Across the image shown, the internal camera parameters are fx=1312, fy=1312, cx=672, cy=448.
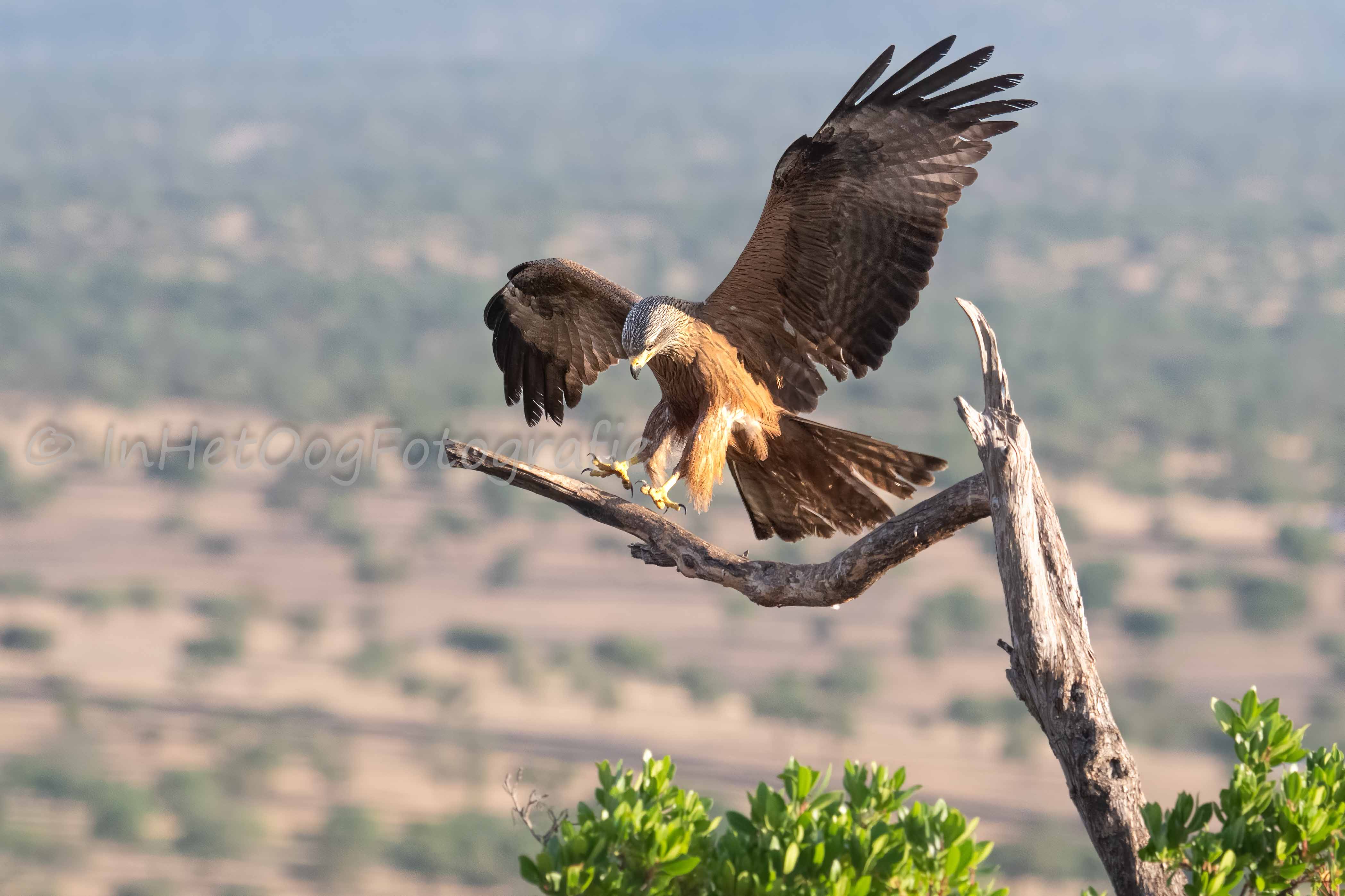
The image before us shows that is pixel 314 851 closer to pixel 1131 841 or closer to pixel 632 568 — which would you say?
pixel 632 568

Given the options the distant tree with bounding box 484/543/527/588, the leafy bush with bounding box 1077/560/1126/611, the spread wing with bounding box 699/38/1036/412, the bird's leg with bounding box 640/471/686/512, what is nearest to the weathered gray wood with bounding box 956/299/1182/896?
the spread wing with bounding box 699/38/1036/412

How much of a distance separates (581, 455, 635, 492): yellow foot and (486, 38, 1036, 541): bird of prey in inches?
0.9

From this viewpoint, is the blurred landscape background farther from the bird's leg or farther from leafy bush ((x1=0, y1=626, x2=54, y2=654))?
the bird's leg

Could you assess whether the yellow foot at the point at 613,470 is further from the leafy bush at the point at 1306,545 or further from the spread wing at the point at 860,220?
the leafy bush at the point at 1306,545

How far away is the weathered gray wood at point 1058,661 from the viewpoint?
5.68 meters

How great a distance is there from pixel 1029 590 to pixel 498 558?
135 feet

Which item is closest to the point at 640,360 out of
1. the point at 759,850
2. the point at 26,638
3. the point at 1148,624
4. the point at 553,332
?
the point at 553,332

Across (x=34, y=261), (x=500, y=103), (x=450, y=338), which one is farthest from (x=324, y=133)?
(x=450, y=338)

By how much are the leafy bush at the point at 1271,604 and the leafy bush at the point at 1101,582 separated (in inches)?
148

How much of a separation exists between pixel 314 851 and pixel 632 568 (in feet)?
58.9

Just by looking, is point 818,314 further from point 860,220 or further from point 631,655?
point 631,655

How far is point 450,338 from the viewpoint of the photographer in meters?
69.2

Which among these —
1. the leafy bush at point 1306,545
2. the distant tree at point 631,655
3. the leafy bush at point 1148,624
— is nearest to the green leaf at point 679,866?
the distant tree at point 631,655

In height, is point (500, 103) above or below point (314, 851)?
above
